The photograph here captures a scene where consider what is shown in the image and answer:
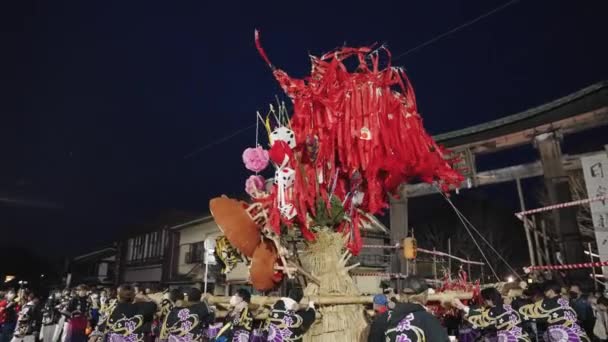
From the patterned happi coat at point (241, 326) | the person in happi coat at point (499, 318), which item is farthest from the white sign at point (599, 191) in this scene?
the patterned happi coat at point (241, 326)

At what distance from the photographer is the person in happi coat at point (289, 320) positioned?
504cm

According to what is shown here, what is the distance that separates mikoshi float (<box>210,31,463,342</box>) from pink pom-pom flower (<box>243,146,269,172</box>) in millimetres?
14

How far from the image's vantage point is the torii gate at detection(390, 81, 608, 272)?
9102 mm

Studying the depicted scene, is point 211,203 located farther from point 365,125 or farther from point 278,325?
point 365,125

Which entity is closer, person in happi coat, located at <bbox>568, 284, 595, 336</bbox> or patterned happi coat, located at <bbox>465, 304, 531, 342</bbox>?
patterned happi coat, located at <bbox>465, 304, 531, 342</bbox>

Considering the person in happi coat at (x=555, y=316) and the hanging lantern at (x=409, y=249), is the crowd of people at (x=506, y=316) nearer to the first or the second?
the person in happi coat at (x=555, y=316)

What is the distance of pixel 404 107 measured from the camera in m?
5.75

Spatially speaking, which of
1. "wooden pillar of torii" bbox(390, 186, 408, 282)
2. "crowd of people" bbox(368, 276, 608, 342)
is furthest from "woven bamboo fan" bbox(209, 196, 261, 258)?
"wooden pillar of torii" bbox(390, 186, 408, 282)

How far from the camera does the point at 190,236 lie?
87.2 feet

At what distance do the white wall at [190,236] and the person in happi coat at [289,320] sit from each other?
63.8ft

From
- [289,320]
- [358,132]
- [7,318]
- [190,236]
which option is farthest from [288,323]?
[190,236]

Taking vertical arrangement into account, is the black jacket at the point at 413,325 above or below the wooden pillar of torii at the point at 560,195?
below

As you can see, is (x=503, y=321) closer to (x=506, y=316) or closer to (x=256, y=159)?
(x=506, y=316)

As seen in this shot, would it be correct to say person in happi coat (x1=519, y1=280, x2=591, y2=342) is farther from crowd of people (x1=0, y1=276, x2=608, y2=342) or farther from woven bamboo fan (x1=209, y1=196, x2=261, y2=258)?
woven bamboo fan (x1=209, y1=196, x2=261, y2=258)
